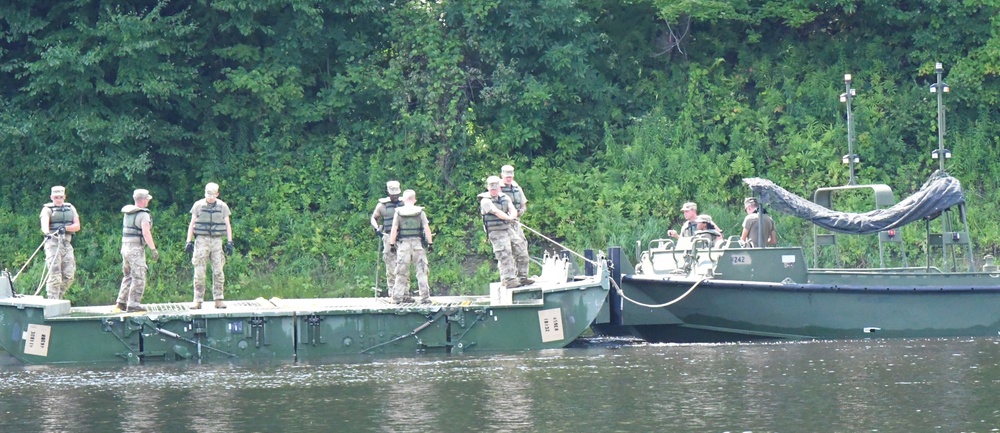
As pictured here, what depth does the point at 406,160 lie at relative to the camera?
30172 millimetres

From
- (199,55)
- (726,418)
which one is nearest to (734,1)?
(199,55)

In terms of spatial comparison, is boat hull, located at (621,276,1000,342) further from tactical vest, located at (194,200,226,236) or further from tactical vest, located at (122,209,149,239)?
tactical vest, located at (122,209,149,239)

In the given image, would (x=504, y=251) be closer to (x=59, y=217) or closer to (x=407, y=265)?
(x=407, y=265)

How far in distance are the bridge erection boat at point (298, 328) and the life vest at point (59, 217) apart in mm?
924

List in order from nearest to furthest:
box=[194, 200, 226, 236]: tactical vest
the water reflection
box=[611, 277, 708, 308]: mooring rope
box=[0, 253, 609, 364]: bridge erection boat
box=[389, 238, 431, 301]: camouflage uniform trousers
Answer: the water reflection < box=[0, 253, 609, 364]: bridge erection boat < box=[194, 200, 226, 236]: tactical vest < box=[389, 238, 431, 301]: camouflage uniform trousers < box=[611, 277, 708, 308]: mooring rope

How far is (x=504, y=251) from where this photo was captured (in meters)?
20.9

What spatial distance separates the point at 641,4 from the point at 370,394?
55.6ft

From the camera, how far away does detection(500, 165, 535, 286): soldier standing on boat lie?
21.0 metres

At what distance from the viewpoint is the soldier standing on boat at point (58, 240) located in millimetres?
20953

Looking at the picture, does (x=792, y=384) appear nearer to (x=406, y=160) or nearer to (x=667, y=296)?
(x=667, y=296)

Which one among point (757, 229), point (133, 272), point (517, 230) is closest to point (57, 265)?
point (133, 272)

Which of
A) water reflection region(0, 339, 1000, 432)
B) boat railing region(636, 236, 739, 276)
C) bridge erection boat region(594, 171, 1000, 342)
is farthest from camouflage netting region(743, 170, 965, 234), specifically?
water reflection region(0, 339, 1000, 432)

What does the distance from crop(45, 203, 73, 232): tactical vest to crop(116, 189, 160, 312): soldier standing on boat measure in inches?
36.0

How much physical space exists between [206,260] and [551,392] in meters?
6.41
